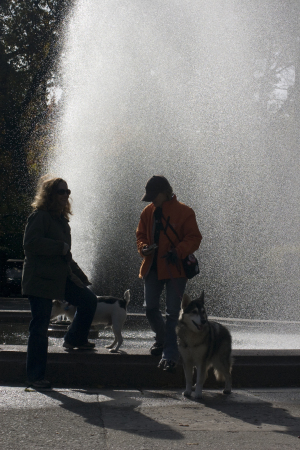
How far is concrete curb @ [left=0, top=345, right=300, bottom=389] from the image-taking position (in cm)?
554

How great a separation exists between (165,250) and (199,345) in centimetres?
105

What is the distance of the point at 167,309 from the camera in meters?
5.75

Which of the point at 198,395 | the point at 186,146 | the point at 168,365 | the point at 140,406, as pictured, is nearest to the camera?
the point at 140,406

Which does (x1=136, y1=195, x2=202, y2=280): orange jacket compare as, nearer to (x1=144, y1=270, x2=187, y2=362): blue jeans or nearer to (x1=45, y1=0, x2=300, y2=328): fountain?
(x1=144, y1=270, x2=187, y2=362): blue jeans

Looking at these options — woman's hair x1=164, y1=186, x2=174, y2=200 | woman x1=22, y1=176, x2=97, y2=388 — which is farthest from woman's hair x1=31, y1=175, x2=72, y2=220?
woman's hair x1=164, y1=186, x2=174, y2=200

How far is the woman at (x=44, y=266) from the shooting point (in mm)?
5254

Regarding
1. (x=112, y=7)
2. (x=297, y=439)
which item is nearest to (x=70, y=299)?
(x=297, y=439)

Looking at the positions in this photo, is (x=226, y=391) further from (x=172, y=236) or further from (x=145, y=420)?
(x=172, y=236)

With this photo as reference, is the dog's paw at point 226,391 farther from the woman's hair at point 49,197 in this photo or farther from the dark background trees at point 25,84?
the dark background trees at point 25,84

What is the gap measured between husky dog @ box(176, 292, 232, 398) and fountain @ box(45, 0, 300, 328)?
32.1ft

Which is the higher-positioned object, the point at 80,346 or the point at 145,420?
the point at 80,346

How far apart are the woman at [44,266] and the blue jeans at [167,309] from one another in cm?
70

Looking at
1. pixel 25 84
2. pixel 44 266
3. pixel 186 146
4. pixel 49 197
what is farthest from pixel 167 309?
pixel 25 84

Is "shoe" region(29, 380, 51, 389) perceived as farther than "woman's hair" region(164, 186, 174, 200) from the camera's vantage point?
No
